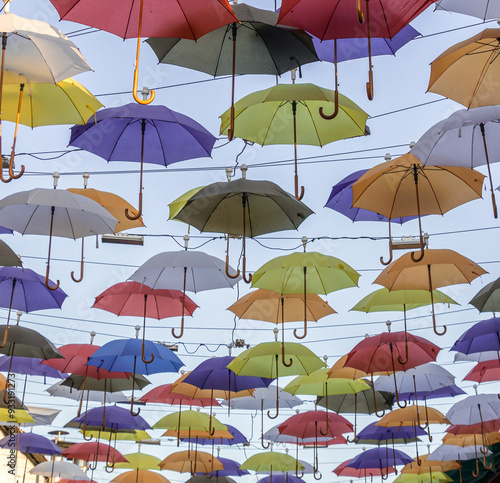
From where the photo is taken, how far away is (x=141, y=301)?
22.4ft

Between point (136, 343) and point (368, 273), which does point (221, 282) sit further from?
point (368, 273)

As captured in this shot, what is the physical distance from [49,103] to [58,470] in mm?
7288


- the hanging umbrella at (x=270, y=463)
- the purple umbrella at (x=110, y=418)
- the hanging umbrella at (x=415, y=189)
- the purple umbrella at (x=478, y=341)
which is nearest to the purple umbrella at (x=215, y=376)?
the purple umbrella at (x=110, y=418)

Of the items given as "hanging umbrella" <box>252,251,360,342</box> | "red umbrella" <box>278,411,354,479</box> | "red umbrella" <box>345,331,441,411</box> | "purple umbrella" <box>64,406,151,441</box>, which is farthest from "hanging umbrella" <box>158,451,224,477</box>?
"hanging umbrella" <box>252,251,360,342</box>

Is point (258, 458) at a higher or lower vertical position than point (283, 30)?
lower

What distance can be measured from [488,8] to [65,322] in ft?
26.4

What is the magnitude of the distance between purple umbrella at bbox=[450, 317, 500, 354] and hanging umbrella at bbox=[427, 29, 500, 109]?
10.7 ft

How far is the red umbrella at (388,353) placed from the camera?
6652 millimetres

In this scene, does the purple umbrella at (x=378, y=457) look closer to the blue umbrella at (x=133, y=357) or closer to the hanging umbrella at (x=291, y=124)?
the blue umbrella at (x=133, y=357)

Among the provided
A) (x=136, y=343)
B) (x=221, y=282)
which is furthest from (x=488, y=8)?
(x=136, y=343)

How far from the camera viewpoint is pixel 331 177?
8469mm

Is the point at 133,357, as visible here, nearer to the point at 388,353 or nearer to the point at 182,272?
the point at 182,272

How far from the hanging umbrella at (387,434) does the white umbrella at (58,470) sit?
14.3 feet

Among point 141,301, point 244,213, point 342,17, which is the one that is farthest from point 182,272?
point 342,17
